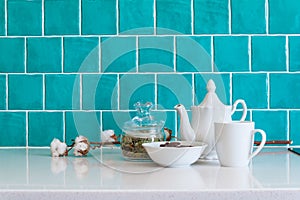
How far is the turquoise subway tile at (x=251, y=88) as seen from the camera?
5.57 ft

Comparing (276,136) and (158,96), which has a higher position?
(158,96)

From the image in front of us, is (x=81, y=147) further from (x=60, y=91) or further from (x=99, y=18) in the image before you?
(x=99, y=18)

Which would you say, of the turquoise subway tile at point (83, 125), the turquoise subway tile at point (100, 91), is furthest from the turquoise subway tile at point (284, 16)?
the turquoise subway tile at point (83, 125)

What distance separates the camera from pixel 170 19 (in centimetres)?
170

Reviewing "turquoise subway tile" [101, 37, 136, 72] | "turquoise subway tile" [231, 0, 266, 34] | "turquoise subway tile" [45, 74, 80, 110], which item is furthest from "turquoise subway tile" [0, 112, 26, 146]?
"turquoise subway tile" [231, 0, 266, 34]

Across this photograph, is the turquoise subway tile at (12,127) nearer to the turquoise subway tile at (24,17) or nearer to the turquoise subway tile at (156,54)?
the turquoise subway tile at (24,17)

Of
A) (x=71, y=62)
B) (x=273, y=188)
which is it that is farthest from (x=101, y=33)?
(x=273, y=188)

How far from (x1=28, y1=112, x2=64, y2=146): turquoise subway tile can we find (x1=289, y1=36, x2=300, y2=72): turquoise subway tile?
0.80 m

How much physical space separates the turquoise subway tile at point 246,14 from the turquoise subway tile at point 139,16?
28cm

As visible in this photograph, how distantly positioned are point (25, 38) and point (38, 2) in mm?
131

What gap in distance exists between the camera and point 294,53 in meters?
1.70

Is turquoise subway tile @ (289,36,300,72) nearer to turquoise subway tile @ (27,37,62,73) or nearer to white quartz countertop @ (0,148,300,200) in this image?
white quartz countertop @ (0,148,300,200)

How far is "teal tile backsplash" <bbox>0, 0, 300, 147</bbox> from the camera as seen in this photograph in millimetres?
1697

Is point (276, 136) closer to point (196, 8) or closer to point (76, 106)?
point (196, 8)
